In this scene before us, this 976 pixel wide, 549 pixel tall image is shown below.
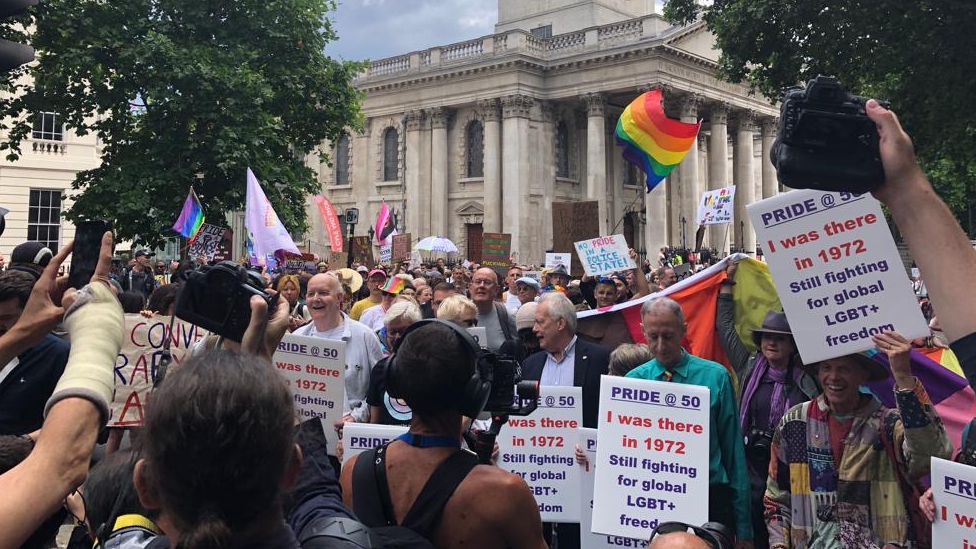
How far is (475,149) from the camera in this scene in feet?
151

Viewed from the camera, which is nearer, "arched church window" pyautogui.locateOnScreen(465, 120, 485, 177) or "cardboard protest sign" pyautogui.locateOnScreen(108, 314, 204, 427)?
"cardboard protest sign" pyautogui.locateOnScreen(108, 314, 204, 427)

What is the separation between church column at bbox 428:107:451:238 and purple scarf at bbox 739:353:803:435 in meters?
41.2

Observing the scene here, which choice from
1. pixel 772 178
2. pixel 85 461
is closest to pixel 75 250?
pixel 85 461

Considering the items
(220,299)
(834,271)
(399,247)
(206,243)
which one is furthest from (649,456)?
(399,247)

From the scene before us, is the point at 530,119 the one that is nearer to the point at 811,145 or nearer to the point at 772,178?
the point at 772,178

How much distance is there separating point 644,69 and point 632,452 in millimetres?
39070

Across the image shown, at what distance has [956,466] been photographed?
2.91 metres

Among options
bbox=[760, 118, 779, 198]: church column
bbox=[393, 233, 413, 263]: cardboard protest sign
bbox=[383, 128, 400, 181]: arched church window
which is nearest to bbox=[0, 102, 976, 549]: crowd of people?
bbox=[393, 233, 413, 263]: cardboard protest sign

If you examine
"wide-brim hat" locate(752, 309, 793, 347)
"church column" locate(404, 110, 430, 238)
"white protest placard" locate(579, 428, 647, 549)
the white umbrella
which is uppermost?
"church column" locate(404, 110, 430, 238)

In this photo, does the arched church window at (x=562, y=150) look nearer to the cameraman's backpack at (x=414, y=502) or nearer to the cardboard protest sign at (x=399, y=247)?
the cardboard protest sign at (x=399, y=247)

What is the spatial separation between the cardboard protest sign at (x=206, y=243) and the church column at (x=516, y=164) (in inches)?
1016

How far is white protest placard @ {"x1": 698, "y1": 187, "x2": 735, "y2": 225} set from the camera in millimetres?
19281

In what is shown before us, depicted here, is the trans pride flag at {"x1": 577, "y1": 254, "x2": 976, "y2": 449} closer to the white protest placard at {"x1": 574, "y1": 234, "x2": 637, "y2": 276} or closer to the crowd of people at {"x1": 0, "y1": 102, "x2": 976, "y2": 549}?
the crowd of people at {"x1": 0, "y1": 102, "x2": 976, "y2": 549}

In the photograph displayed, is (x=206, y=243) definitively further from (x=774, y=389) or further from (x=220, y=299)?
(x=220, y=299)
